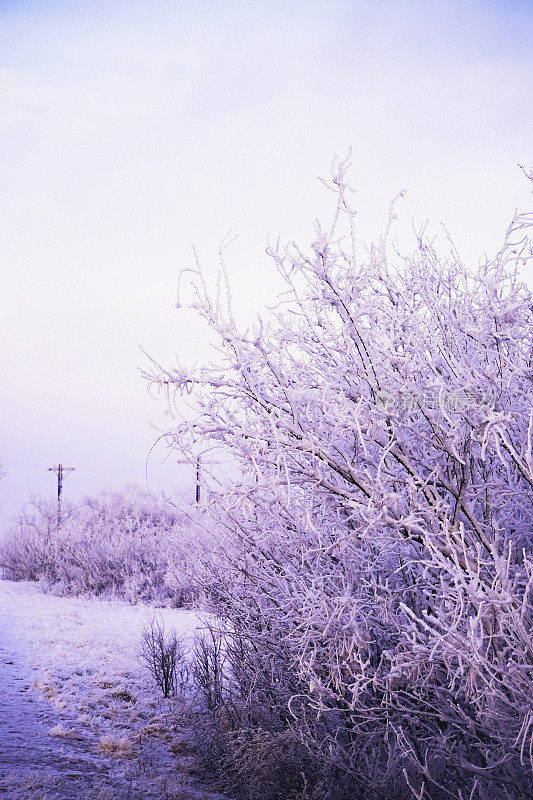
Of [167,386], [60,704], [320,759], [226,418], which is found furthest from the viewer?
[60,704]

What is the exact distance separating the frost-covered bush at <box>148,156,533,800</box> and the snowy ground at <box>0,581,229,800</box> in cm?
193

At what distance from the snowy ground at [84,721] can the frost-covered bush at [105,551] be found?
4278 mm

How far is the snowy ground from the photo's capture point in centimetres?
491

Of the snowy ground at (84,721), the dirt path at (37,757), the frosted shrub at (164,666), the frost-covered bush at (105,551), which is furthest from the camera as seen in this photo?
the frost-covered bush at (105,551)

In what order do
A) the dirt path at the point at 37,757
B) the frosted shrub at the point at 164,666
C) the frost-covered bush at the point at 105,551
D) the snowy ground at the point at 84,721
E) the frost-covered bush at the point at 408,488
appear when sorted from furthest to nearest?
1. the frost-covered bush at the point at 105,551
2. the frosted shrub at the point at 164,666
3. the snowy ground at the point at 84,721
4. the dirt path at the point at 37,757
5. the frost-covered bush at the point at 408,488

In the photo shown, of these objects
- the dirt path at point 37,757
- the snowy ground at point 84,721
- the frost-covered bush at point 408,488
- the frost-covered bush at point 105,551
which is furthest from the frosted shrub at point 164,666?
the frost-covered bush at point 105,551

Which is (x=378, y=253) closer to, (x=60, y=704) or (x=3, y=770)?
(x=3, y=770)

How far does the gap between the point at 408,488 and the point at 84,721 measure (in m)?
5.33

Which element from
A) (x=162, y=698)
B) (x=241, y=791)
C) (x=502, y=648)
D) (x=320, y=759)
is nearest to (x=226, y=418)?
(x=502, y=648)

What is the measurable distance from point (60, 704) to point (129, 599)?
8.87 m

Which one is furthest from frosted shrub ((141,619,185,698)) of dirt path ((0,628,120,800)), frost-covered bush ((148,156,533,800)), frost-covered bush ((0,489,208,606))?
frost-covered bush ((0,489,208,606))

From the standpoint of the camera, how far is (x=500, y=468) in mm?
3344

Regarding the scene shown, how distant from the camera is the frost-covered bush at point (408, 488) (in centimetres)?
260

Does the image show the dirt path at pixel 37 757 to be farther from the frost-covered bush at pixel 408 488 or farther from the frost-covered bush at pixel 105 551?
the frost-covered bush at pixel 105 551
